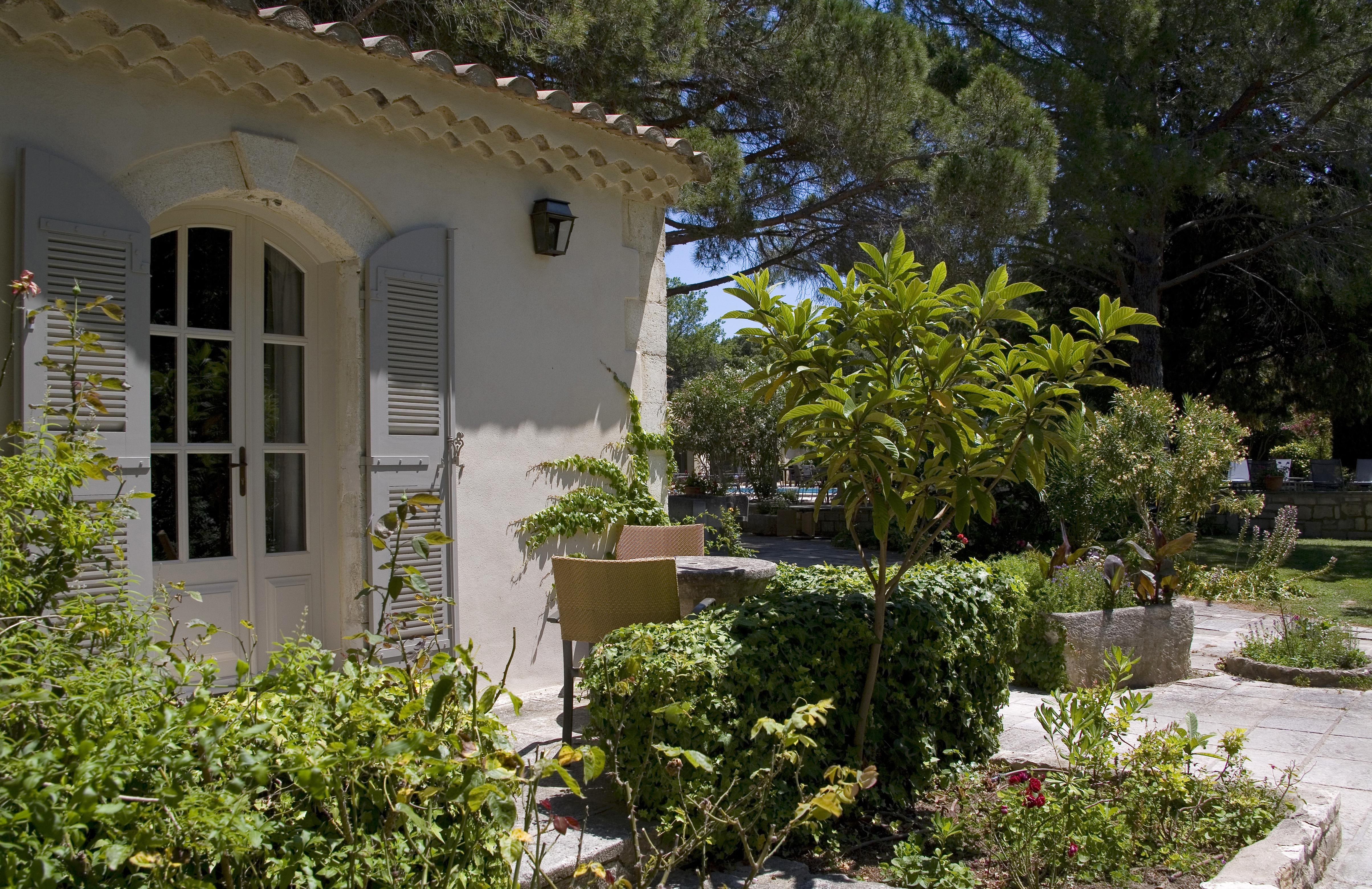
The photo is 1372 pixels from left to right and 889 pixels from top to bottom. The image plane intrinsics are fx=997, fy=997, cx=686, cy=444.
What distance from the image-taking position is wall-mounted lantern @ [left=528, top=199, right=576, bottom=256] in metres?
5.57

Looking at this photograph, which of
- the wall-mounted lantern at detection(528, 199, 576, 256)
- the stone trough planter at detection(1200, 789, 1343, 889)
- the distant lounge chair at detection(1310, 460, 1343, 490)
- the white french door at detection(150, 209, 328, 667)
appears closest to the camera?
the stone trough planter at detection(1200, 789, 1343, 889)

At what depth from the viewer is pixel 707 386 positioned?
18.6 m

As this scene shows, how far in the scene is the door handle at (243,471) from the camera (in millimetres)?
4738

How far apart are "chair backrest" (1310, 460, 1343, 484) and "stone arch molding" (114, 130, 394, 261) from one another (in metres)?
20.1

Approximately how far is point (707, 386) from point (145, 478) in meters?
14.8

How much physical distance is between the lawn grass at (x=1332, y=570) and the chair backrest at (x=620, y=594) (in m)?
6.66

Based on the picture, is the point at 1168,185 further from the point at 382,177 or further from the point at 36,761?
the point at 36,761

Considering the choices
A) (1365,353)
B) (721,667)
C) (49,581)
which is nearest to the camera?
(49,581)

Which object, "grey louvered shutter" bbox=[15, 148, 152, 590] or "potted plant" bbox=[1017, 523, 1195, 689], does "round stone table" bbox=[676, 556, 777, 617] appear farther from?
"grey louvered shutter" bbox=[15, 148, 152, 590]

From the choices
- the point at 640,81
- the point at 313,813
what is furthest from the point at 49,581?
the point at 640,81

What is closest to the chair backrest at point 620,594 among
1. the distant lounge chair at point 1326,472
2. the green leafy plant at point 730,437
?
the green leafy plant at point 730,437

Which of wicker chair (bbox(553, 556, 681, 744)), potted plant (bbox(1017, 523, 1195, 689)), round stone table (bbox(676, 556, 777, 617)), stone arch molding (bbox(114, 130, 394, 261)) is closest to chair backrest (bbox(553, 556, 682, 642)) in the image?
wicker chair (bbox(553, 556, 681, 744))

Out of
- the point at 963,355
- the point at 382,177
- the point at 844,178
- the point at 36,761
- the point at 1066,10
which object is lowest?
the point at 36,761

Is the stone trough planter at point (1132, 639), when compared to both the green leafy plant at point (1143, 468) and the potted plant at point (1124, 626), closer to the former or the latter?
the potted plant at point (1124, 626)
